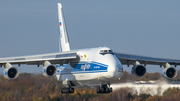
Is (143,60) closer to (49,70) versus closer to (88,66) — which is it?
(88,66)

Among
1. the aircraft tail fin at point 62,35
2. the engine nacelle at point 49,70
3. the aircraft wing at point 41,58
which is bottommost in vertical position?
the engine nacelle at point 49,70

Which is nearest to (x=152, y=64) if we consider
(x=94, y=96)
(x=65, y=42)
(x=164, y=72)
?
(x=164, y=72)

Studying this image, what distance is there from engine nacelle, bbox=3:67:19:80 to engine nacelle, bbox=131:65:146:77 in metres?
7.86

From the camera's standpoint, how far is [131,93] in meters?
31.1

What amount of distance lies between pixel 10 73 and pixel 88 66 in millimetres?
5137

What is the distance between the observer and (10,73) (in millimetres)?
26859

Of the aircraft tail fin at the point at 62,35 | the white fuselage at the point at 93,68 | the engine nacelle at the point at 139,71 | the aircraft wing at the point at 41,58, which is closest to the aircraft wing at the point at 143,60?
the engine nacelle at the point at 139,71

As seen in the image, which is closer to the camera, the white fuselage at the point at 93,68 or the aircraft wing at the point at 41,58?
the white fuselage at the point at 93,68

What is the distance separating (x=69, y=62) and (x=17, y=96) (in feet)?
14.3

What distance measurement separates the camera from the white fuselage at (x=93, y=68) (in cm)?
2473

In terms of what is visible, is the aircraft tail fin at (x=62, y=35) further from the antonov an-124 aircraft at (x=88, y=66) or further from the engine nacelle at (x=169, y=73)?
the engine nacelle at (x=169, y=73)

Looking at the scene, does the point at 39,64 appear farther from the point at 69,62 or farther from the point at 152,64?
the point at 152,64

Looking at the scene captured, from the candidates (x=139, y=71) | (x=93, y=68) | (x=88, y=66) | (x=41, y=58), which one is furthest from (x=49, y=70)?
(x=139, y=71)

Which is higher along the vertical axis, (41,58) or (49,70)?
(41,58)
